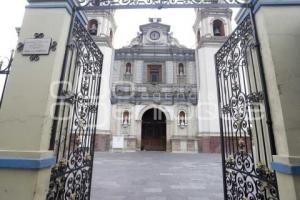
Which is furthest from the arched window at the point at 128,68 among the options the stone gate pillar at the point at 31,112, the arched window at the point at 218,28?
the stone gate pillar at the point at 31,112

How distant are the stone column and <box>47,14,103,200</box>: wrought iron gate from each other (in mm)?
2461

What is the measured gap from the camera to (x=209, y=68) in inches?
593

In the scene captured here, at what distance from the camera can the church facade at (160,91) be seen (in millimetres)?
14500

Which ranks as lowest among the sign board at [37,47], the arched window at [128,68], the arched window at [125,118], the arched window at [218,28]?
the sign board at [37,47]

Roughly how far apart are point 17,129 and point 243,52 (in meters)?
3.25

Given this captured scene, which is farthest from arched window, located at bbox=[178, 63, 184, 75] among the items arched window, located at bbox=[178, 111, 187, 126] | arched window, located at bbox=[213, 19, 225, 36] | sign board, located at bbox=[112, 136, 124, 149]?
sign board, located at bbox=[112, 136, 124, 149]

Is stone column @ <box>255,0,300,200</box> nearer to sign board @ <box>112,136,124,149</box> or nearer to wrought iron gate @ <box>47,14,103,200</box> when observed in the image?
wrought iron gate @ <box>47,14,103,200</box>

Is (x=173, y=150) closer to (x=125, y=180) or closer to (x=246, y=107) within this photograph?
(x=125, y=180)

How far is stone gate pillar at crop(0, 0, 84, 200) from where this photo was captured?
189cm

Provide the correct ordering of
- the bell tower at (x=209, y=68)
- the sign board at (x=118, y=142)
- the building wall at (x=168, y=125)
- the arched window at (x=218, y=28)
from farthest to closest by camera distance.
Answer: the arched window at (x=218, y=28) < the building wall at (x=168, y=125) < the sign board at (x=118, y=142) < the bell tower at (x=209, y=68)

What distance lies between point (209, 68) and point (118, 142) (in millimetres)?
9369

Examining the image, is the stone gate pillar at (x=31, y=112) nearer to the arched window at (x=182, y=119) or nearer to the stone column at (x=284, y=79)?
the stone column at (x=284, y=79)

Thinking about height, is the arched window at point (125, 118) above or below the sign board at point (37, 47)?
above

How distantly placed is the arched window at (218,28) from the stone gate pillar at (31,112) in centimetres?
1620
